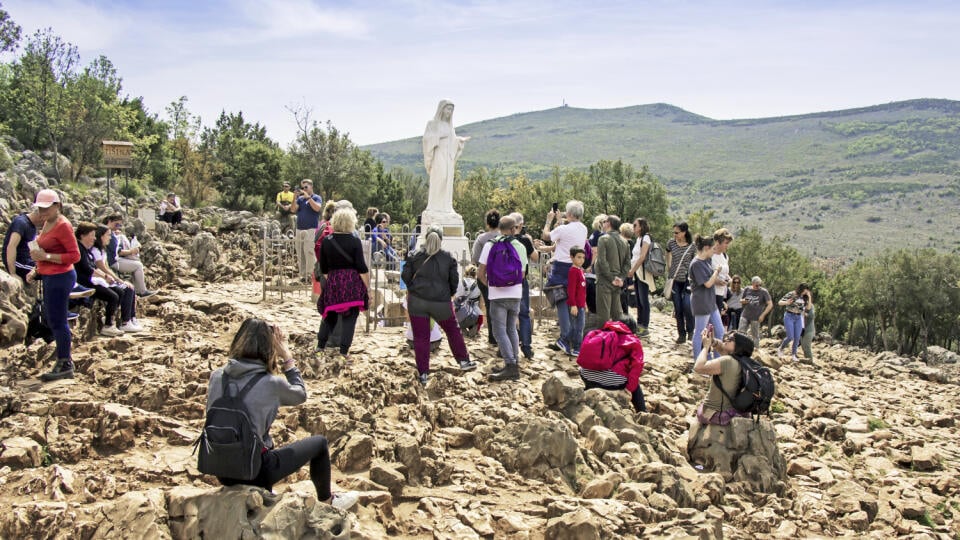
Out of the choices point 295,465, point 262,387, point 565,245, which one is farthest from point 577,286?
point 262,387

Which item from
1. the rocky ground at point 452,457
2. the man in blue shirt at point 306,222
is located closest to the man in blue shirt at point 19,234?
the rocky ground at point 452,457

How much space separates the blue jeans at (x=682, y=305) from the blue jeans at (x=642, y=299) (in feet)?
1.50

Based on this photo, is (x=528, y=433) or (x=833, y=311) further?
(x=833, y=311)

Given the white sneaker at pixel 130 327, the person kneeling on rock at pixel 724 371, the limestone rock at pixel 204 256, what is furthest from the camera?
the limestone rock at pixel 204 256

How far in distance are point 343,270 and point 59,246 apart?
2656mm

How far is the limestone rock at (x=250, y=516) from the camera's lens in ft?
12.1

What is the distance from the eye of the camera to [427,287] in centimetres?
719

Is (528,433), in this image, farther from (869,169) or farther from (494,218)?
(869,169)

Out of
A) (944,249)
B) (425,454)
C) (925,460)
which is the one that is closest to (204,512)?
(425,454)

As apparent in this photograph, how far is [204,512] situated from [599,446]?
345 centimetres

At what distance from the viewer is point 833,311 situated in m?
44.1

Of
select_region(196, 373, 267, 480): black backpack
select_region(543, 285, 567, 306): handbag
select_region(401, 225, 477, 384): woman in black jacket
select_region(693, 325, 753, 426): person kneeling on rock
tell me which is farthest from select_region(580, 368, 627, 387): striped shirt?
select_region(196, 373, 267, 480): black backpack

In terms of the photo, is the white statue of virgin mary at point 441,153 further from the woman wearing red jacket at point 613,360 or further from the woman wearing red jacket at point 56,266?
the woman wearing red jacket at point 56,266

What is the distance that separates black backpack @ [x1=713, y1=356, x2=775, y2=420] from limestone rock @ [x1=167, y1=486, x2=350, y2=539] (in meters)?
3.98
